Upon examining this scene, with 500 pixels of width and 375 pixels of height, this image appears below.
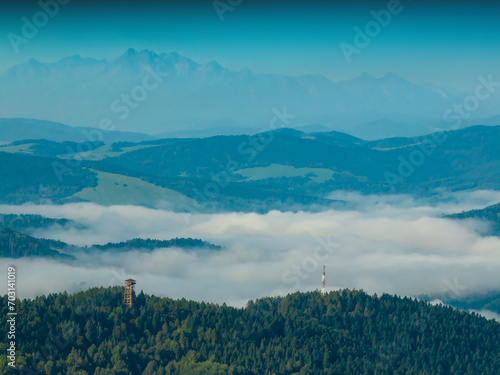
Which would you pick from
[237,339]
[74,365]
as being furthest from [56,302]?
[237,339]

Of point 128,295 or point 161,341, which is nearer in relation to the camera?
point 161,341

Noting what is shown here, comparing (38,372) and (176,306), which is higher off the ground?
(176,306)

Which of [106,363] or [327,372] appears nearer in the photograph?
[106,363]

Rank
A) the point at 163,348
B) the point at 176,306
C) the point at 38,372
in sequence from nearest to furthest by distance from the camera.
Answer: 1. the point at 38,372
2. the point at 163,348
3. the point at 176,306

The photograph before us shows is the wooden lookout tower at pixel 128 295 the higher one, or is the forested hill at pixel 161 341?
the wooden lookout tower at pixel 128 295

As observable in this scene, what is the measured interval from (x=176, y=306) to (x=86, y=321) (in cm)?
2074

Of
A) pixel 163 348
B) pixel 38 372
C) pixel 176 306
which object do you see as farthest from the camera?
pixel 176 306

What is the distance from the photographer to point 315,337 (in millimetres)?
196125

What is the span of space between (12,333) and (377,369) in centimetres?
7090

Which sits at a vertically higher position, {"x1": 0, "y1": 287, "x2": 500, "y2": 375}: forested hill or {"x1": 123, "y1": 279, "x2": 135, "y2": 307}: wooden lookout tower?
{"x1": 123, "y1": 279, "x2": 135, "y2": 307}: wooden lookout tower

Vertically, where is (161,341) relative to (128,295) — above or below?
below

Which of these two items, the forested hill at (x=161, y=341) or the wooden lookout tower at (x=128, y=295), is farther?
the wooden lookout tower at (x=128, y=295)

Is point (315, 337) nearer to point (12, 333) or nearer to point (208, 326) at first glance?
point (208, 326)

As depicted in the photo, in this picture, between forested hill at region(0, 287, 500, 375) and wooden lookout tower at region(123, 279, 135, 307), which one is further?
wooden lookout tower at region(123, 279, 135, 307)
